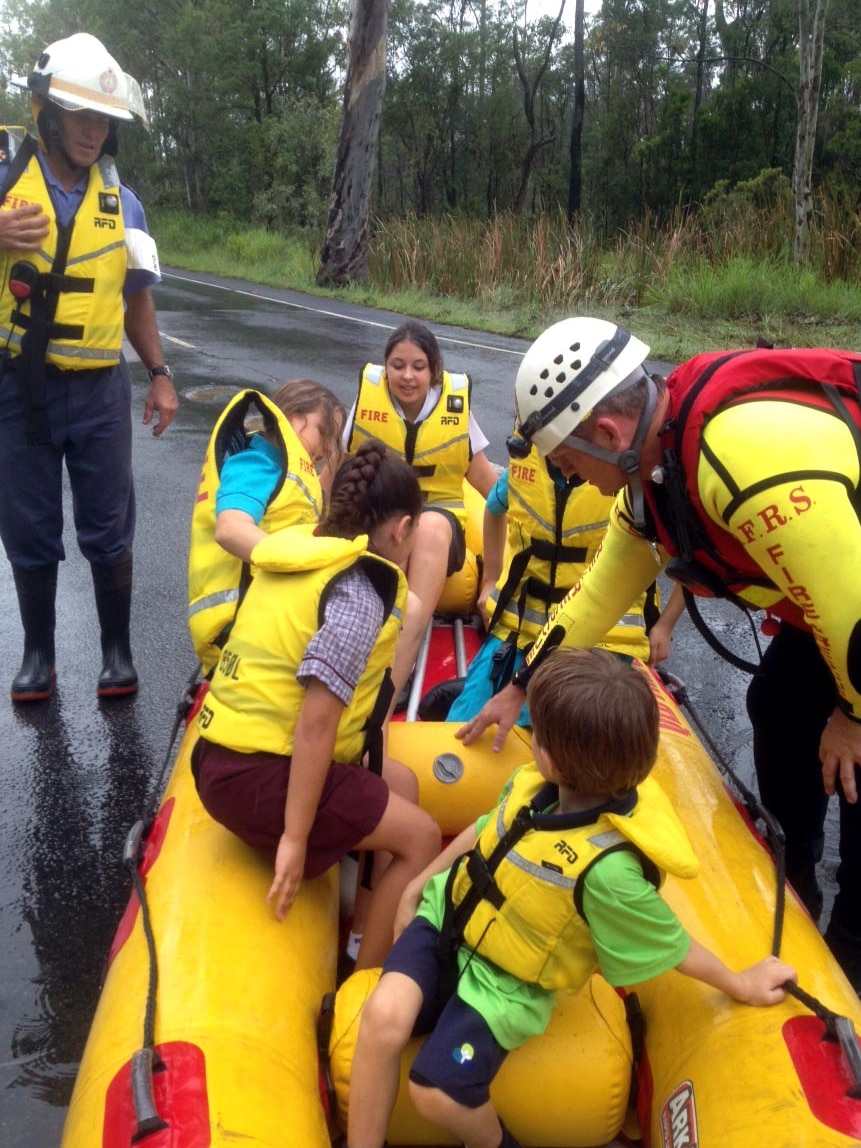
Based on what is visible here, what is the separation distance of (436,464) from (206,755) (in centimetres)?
253

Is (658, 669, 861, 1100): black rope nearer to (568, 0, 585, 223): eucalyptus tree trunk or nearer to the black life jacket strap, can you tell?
the black life jacket strap

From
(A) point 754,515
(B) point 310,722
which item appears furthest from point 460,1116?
(A) point 754,515

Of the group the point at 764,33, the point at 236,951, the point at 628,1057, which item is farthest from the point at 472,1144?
the point at 764,33

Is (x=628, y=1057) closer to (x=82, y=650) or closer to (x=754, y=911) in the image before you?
(x=754, y=911)

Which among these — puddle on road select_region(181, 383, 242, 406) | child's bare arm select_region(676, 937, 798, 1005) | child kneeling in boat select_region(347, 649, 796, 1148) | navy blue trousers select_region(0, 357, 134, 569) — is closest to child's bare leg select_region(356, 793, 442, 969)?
child kneeling in boat select_region(347, 649, 796, 1148)

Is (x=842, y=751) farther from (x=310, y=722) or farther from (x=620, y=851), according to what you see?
(x=310, y=722)

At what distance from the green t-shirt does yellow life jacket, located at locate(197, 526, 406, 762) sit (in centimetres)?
73

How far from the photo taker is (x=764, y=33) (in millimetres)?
31172

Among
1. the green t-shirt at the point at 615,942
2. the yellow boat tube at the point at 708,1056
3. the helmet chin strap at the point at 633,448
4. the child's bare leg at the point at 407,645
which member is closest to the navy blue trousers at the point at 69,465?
the child's bare leg at the point at 407,645

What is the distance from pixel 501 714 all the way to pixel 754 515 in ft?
3.91

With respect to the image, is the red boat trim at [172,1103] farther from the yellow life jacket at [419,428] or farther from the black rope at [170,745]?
the yellow life jacket at [419,428]

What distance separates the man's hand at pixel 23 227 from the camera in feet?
11.8

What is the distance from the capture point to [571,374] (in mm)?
2303

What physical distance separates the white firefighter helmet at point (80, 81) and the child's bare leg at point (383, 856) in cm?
245
